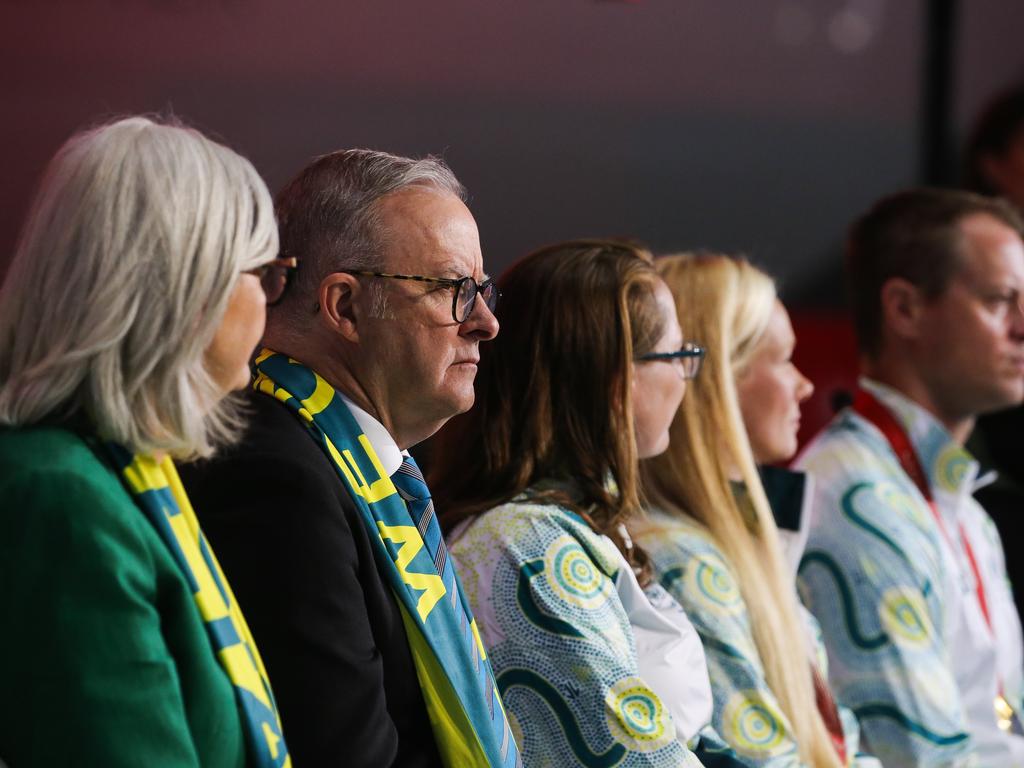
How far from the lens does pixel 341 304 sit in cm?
158

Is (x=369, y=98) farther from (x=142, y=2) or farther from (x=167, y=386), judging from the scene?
(x=167, y=386)

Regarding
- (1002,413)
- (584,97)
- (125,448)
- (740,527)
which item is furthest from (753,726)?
(1002,413)

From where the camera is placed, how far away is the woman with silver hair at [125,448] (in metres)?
1.12

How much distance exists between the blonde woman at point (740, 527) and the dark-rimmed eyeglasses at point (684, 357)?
0.18 m

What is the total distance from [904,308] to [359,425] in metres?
1.70

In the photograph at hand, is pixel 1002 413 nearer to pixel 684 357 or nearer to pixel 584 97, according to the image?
pixel 584 97

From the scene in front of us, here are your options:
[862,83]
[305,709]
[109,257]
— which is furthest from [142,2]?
[862,83]

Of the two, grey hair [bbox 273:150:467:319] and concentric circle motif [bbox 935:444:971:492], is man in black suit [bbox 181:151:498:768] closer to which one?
grey hair [bbox 273:150:467:319]

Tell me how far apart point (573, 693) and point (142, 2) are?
52.2 inches

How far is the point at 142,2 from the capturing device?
2.27 metres

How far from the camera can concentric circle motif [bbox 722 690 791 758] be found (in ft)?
6.52

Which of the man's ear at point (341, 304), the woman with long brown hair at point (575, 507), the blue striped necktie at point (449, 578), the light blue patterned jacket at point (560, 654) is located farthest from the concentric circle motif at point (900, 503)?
the man's ear at point (341, 304)

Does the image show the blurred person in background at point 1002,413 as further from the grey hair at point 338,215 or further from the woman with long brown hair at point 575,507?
the grey hair at point 338,215

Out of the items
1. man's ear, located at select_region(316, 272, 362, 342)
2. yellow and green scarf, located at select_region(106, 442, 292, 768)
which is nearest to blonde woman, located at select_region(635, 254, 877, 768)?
man's ear, located at select_region(316, 272, 362, 342)
